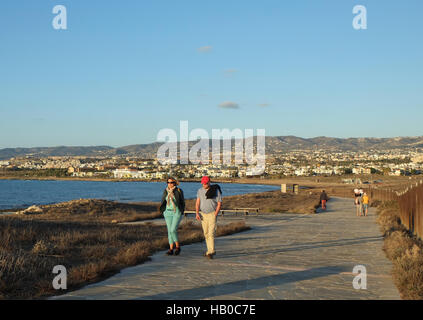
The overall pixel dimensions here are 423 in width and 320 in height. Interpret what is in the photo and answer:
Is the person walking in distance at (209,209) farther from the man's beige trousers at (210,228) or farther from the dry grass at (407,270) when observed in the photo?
the dry grass at (407,270)

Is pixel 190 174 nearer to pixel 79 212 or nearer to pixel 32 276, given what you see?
pixel 79 212

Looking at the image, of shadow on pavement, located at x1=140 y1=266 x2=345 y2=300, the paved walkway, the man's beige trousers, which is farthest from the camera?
the man's beige trousers

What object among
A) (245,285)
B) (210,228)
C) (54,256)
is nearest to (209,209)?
(210,228)

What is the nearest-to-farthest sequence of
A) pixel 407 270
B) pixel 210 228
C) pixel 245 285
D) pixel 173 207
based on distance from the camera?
pixel 245 285
pixel 407 270
pixel 210 228
pixel 173 207

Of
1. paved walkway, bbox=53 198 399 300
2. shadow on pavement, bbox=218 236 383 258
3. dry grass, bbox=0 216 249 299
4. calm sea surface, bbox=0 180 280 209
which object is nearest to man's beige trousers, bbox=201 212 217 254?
paved walkway, bbox=53 198 399 300

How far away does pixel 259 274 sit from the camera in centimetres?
→ 830

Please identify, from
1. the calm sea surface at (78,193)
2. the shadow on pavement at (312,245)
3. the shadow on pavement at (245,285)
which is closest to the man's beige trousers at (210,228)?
the shadow on pavement at (312,245)

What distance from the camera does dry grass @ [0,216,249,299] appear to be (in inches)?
281

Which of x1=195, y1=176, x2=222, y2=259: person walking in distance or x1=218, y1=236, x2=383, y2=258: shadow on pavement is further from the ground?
x1=195, y1=176, x2=222, y2=259: person walking in distance

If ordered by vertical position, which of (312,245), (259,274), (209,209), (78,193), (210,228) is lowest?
(78,193)

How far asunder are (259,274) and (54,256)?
451cm

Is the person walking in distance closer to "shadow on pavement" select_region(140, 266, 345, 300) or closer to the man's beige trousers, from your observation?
the man's beige trousers

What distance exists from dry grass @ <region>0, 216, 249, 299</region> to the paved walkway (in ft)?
1.13

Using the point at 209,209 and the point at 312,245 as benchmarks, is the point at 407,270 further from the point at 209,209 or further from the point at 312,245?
the point at 312,245
